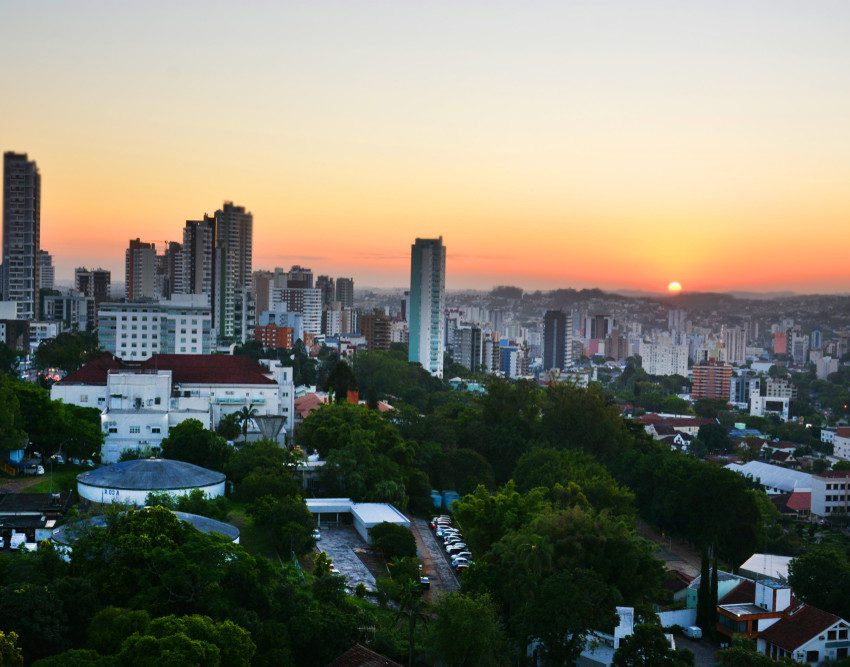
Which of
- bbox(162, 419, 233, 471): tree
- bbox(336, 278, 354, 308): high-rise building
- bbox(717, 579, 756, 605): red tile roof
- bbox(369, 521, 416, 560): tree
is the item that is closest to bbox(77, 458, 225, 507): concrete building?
bbox(162, 419, 233, 471): tree

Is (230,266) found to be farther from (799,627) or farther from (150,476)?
(799,627)

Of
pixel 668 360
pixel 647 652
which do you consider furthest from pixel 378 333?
pixel 647 652

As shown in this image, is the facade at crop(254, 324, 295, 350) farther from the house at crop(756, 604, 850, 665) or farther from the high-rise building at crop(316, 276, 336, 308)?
the house at crop(756, 604, 850, 665)

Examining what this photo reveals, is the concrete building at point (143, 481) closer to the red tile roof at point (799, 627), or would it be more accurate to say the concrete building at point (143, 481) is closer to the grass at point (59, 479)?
the grass at point (59, 479)

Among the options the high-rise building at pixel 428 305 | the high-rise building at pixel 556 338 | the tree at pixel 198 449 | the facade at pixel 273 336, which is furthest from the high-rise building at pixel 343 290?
the tree at pixel 198 449

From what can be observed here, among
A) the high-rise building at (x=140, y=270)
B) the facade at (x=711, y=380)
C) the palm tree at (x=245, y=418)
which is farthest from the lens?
the high-rise building at (x=140, y=270)

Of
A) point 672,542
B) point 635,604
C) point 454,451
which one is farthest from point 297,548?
point 672,542
